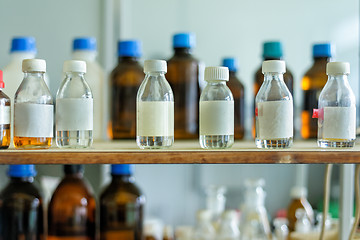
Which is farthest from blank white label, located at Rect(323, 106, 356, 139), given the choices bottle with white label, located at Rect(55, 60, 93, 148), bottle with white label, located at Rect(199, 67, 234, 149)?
bottle with white label, located at Rect(55, 60, 93, 148)

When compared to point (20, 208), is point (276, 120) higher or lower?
higher

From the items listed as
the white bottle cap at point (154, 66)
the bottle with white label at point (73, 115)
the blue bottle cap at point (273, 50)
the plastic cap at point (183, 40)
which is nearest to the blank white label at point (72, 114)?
the bottle with white label at point (73, 115)

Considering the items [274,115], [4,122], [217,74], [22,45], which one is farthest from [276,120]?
[22,45]

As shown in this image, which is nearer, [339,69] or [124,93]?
[339,69]

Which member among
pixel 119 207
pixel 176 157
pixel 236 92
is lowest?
pixel 119 207

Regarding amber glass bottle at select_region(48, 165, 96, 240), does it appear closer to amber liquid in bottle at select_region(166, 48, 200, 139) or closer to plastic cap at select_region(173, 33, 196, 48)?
amber liquid in bottle at select_region(166, 48, 200, 139)

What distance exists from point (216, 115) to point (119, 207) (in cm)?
36

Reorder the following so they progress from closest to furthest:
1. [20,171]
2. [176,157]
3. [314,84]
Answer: [176,157], [20,171], [314,84]

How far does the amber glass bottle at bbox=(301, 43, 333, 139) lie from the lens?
38.2 inches

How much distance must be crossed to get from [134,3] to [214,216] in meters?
0.75

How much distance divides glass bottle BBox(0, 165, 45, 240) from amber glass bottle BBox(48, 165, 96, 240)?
3cm

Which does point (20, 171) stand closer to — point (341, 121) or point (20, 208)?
point (20, 208)

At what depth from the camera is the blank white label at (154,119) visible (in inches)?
27.2

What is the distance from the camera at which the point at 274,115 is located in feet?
2.25
